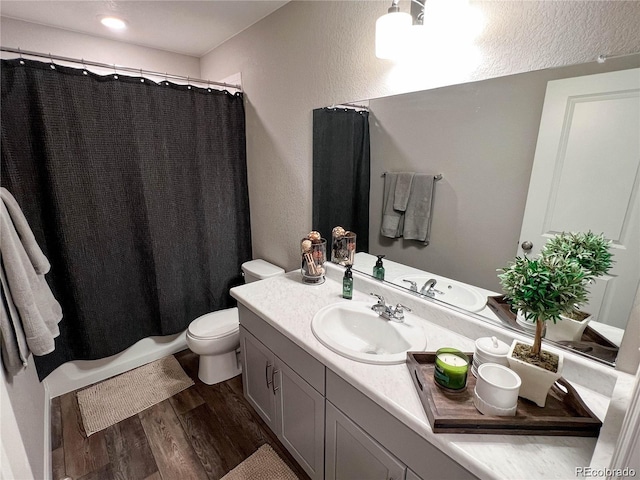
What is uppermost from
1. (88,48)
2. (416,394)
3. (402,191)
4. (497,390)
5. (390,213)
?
(88,48)

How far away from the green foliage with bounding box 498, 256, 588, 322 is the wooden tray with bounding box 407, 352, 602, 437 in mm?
240

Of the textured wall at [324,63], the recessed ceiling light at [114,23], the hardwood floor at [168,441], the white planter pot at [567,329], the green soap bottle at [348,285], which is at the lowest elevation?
the hardwood floor at [168,441]

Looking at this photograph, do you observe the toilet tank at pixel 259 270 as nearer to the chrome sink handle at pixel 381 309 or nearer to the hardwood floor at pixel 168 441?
the hardwood floor at pixel 168 441

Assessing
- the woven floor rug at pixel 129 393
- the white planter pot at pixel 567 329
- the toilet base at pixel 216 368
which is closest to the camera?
the white planter pot at pixel 567 329

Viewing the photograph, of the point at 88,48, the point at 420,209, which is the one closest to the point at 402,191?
the point at 420,209

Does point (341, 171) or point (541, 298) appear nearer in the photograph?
point (541, 298)

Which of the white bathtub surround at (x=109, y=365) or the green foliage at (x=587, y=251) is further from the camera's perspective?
the white bathtub surround at (x=109, y=365)

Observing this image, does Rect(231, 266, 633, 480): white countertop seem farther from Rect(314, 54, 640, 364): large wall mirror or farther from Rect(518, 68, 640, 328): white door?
Rect(518, 68, 640, 328): white door

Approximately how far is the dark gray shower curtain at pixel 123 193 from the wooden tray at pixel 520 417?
6.22 feet

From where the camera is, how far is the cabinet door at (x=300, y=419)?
4.11ft

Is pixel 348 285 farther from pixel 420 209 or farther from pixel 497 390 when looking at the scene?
pixel 497 390

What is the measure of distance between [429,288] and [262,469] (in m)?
1.19

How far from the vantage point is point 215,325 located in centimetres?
202

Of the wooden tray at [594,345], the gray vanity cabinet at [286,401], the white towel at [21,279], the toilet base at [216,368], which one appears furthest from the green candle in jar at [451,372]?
the toilet base at [216,368]
